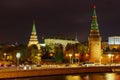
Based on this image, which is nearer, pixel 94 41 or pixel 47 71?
pixel 47 71

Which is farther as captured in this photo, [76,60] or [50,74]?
[76,60]

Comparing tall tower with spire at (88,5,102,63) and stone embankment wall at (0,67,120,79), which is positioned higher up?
tall tower with spire at (88,5,102,63)

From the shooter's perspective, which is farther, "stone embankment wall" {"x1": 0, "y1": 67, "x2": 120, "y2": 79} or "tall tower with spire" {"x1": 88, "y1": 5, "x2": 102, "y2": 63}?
"tall tower with spire" {"x1": 88, "y1": 5, "x2": 102, "y2": 63}

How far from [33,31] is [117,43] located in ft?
192

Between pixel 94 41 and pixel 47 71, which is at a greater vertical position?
pixel 94 41

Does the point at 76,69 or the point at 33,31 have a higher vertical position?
the point at 33,31

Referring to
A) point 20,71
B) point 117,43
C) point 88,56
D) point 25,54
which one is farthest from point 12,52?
point 117,43

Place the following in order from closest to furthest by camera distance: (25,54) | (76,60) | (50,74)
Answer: (50,74) < (25,54) < (76,60)

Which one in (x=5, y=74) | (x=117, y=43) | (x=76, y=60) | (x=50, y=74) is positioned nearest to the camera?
(x=5, y=74)

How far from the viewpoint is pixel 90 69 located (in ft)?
234

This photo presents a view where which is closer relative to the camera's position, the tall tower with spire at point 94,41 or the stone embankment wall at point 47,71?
the stone embankment wall at point 47,71

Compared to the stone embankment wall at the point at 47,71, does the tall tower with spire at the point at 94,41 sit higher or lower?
higher

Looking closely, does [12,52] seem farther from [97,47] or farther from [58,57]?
[97,47]

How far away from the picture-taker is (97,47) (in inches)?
4181
